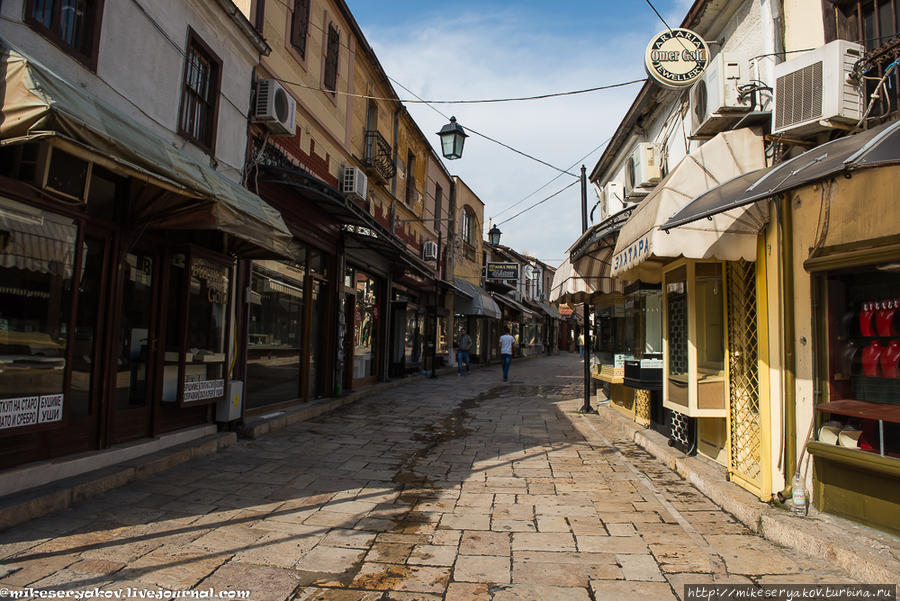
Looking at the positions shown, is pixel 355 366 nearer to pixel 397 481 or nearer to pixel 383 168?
pixel 383 168

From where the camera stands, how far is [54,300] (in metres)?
4.92

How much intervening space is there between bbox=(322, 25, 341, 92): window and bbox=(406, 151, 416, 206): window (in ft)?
18.8

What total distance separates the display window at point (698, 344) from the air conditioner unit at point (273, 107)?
20.1 ft

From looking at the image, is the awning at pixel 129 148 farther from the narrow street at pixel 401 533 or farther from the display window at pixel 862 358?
the display window at pixel 862 358

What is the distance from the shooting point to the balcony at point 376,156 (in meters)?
13.2

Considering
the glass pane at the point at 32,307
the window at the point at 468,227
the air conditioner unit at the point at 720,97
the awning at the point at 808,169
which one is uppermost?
the window at the point at 468,227

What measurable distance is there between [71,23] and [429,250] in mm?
14235

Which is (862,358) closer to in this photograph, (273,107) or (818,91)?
(818,91)

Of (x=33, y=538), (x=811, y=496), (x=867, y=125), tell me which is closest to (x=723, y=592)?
(x=811, y=496)

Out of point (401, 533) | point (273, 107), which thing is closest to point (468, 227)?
point (273, 107)

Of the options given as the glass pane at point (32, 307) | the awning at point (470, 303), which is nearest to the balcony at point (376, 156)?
the awning at point (470, 303)

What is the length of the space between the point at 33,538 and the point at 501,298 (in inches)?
1030

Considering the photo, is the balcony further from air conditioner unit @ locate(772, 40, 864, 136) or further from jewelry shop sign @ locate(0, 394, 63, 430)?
air conditioner unit @ locate(772, 40, 864, 136)

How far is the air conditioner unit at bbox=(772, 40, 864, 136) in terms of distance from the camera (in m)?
4.54
